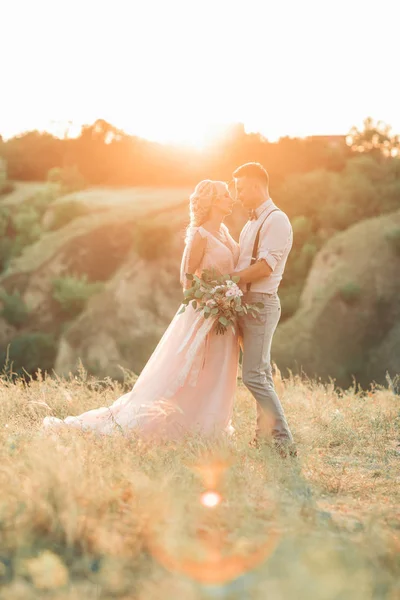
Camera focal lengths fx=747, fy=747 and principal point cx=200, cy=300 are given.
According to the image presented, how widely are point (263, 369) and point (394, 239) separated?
34018 mm

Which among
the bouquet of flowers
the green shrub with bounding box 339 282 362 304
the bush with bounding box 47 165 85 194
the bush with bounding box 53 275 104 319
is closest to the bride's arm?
the bouquet of flowers

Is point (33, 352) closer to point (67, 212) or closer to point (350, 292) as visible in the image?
point (67, 212)

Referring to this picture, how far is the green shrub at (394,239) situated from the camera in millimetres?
38219

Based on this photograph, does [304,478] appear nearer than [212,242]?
Yes

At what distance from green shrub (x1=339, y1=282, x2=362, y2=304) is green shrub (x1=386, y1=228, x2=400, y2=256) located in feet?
10.4

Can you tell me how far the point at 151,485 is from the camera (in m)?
3.92

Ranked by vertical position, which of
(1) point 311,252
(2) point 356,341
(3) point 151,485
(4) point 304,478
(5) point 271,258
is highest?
(5) point 271,258

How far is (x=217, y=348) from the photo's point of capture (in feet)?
20.6

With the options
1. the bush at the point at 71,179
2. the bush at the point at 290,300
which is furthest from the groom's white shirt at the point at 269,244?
the bush at the point at 71,179

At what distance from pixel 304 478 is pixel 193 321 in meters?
1.72

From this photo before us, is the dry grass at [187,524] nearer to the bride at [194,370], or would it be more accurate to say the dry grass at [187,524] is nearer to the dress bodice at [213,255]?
the bride at [194,370]

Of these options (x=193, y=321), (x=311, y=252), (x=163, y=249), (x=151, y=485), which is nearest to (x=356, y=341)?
(x=311, y=252)

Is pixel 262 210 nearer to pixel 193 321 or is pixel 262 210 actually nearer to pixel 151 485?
pixel 193 321

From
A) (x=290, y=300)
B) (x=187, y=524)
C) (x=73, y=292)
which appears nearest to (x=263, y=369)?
(x=187, y=524)
